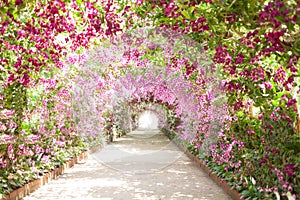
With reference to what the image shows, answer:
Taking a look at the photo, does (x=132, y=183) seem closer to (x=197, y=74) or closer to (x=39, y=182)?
(x=39, y=182)

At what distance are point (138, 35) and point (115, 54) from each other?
3.60 m

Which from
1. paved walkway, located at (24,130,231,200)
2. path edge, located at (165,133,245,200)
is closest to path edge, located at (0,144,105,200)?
paved walkway, located at (24,130,231,200)

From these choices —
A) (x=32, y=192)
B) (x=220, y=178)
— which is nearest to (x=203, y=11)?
(x=220, y=178)

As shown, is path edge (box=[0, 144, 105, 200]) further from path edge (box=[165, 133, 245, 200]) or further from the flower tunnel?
path edge (box=[165, 133, 245, 200])

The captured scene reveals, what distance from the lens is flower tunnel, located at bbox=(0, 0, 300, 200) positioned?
11.0ft

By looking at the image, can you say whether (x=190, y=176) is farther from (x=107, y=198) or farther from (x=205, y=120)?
(x=107, y=198)

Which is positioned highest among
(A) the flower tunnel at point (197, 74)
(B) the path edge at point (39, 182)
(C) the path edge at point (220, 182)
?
(A) the flower tunnel at point (197, 74)

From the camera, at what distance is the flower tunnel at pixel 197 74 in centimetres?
335

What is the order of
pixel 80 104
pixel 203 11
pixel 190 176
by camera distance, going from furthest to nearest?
Result: 1. pixel 80 104
2. pixel 190 176
3. pixel 203 11

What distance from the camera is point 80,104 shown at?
38.2 ft

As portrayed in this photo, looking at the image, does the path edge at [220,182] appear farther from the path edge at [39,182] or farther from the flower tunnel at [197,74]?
the path edge at [39,182]

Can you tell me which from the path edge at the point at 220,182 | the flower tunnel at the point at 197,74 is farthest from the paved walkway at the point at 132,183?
the flower tunnel at the point at 197,74

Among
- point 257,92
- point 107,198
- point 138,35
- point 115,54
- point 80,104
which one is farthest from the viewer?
point 80,104

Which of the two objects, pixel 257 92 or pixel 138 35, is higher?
pixel 138 35
